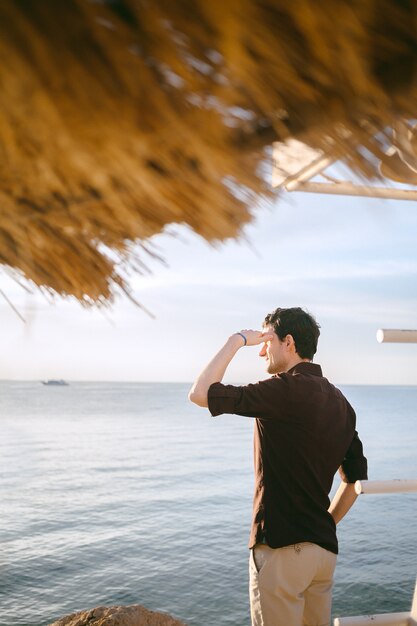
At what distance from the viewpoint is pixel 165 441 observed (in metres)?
27.2

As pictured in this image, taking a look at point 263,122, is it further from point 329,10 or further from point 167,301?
point 167,301

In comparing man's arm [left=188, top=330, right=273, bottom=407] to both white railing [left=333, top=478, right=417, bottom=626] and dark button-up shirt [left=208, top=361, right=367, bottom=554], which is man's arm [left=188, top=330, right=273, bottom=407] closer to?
dark button-up shirt [left=208, top=361, right=367, bottom=554]

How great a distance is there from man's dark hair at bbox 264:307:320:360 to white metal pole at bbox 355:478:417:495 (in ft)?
1.65

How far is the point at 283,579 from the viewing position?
180 cm

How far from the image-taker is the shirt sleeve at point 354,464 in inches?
84.0

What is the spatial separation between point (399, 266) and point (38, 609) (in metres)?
53.9

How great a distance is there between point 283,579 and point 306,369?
64 centimetres

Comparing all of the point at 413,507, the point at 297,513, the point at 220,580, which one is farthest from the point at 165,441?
the point at 297,513

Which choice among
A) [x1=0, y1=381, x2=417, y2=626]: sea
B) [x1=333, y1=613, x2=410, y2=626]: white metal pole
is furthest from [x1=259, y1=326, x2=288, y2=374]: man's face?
[x1=0, y1=381, x2=417, y2=626]: sea

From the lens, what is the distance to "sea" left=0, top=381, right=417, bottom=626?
7.58 metres

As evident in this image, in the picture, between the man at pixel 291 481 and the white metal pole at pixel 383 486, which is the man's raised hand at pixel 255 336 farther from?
the white metal pole at pixel 383 486

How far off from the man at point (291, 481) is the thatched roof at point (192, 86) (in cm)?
109

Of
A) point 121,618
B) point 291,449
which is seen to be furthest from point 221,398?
point 121,618

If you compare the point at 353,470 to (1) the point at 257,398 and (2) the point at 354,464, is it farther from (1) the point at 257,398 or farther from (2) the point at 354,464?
(1) the point at 257,398
